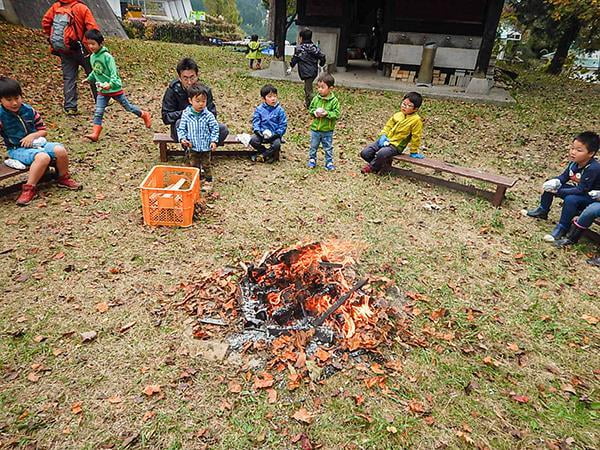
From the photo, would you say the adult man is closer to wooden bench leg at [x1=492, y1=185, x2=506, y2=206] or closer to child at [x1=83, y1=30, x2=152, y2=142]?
child at [x1=83, y1=30, x2=152, y2=142]

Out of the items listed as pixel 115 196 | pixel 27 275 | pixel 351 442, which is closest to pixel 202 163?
pixel 115 196

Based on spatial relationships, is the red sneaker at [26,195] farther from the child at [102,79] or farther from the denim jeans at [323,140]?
the denim jeans at [323,140]

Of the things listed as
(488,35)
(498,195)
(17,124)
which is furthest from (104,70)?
(488,35)

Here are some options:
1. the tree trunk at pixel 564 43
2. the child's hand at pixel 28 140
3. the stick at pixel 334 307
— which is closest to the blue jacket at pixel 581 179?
the stick at pixel 334 307

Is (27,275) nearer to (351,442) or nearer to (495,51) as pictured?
(351,442)

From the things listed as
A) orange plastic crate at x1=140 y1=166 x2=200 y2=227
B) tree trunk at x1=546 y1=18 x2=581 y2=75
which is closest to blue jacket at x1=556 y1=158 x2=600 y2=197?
orange plastic crate at x1=140 y1=166 x2=200 y2=227

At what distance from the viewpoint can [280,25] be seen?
13.2 m

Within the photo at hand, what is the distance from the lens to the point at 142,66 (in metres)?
12.4

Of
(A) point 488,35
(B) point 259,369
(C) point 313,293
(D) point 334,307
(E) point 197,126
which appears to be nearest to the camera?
(B) point 259,369

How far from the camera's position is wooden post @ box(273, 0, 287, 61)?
12781 millimetres

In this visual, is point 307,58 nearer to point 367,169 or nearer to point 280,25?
point 367,169

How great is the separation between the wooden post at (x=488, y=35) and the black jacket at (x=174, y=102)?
10.0 meters

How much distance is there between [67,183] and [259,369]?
405 cm

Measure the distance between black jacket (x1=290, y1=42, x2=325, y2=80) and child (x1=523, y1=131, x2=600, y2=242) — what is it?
6.28m
